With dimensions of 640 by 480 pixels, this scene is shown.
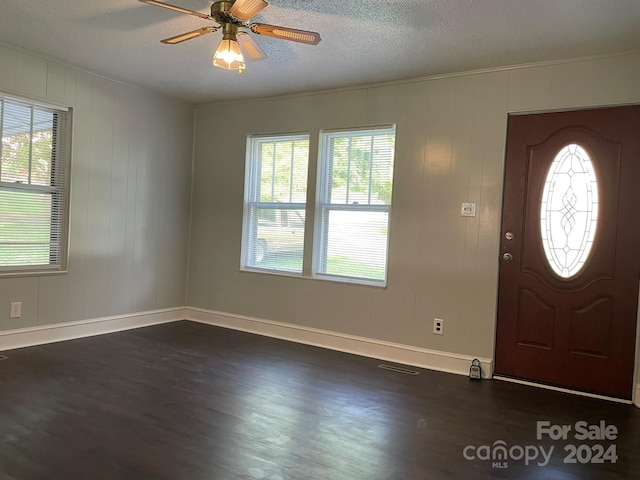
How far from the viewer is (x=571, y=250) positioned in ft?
11.6

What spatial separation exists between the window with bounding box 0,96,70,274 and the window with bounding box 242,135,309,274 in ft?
5.62

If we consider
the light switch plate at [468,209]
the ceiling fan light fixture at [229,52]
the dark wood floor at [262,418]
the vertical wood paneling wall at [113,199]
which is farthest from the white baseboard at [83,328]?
the light switch plate at [468,209]

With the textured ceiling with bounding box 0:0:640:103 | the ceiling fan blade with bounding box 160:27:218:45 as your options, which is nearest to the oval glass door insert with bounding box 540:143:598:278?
the textured ceiling with bounding box 0:0:640:103

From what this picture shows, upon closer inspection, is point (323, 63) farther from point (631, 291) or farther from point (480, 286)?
point (631, 291)

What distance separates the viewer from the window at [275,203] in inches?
189

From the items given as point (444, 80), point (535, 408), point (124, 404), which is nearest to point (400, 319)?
point (535, 408)

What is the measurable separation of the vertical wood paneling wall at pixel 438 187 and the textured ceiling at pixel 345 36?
17 centimetres

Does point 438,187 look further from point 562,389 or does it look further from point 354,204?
point 562,389

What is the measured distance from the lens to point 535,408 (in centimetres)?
315

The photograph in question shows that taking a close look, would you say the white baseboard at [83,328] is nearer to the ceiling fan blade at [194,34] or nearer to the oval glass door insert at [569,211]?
the ceiling fan blade at [194,34]

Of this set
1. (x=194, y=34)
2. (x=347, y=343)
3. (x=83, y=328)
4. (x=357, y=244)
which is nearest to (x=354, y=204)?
(x=357, y=244)

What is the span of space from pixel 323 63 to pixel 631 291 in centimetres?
274

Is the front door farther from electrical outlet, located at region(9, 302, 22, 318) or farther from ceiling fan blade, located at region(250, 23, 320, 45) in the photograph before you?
electrical outlet, located at region(9, 302, 22, 318)

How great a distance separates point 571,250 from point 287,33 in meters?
2.46
